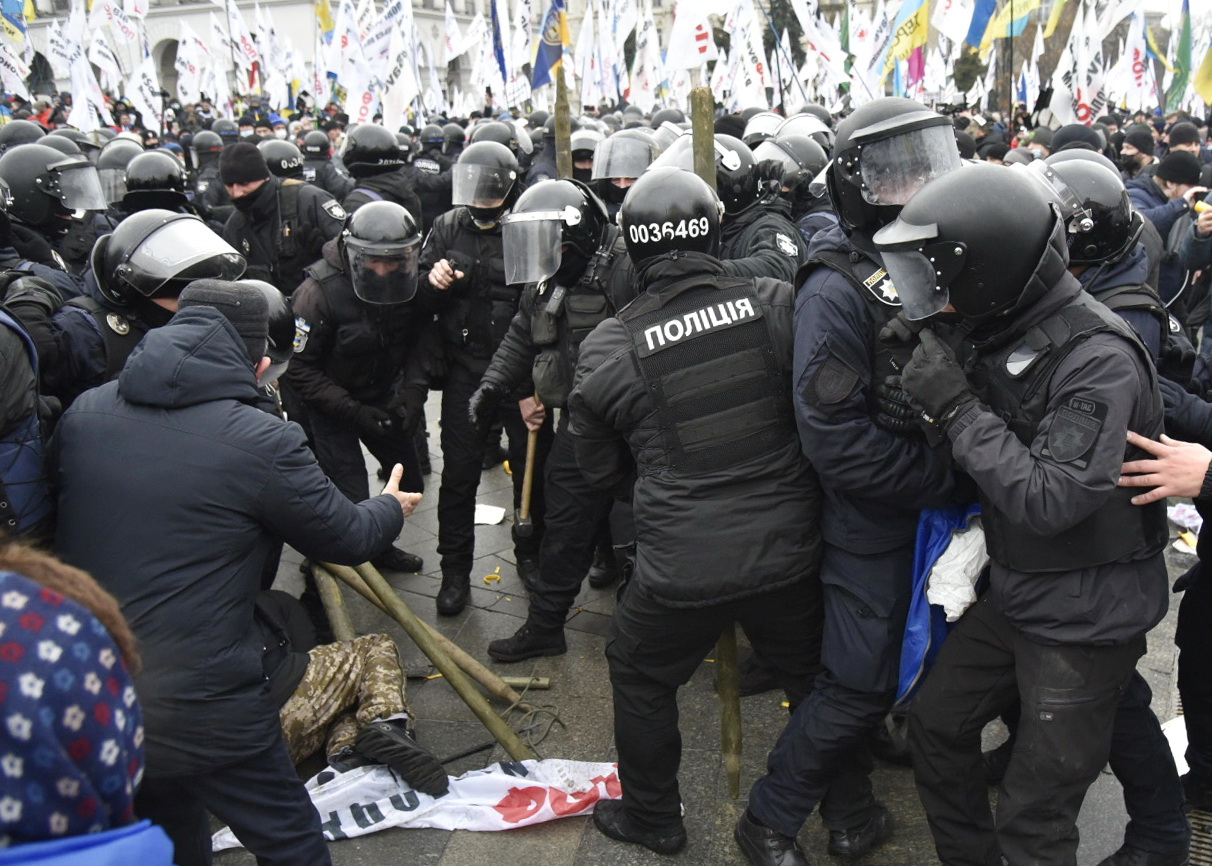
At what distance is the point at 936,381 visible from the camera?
7.82 feet

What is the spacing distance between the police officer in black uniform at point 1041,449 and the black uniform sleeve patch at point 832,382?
242mm

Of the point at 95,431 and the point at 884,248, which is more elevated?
the point at 884,248

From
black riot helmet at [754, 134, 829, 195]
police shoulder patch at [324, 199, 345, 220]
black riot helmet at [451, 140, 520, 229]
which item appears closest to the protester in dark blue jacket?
black riot helmet at [451, 140, 520, 229]

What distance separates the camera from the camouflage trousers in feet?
11.9

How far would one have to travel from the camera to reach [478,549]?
5684mm

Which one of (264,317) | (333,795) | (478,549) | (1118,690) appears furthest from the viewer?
(478,549)

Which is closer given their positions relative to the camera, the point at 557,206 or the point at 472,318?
the point at 557,206

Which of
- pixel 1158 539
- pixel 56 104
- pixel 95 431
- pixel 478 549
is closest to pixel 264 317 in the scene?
pixel 95 431

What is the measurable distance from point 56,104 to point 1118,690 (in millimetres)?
23527

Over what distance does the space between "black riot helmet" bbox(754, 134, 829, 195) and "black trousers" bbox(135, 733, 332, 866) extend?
3.73 meters

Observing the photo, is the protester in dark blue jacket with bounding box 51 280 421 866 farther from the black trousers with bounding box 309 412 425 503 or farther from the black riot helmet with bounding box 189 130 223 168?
the black riot helmet with bounding box 189 130 223 168

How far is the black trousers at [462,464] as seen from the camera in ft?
16.1

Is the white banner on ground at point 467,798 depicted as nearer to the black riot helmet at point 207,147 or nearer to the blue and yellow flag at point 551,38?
the blue and yellow flag at point 551,38

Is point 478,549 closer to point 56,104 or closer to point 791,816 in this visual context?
point 791,816
